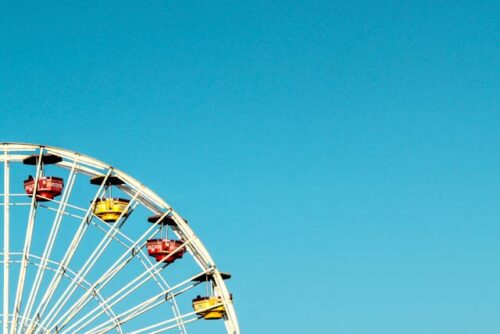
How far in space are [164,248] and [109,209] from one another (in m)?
2.99

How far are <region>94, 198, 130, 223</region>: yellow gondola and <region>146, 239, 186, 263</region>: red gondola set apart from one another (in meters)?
2.10

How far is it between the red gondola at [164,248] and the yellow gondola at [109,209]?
210 centimetres

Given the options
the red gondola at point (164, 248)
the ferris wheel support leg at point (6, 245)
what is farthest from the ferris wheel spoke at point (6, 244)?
the red gondola at point (164, 248)

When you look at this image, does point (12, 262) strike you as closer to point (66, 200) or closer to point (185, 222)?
point (66, 200)

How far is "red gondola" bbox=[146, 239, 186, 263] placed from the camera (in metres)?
52.8

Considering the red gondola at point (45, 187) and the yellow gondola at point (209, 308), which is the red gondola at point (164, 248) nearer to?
the yellow gondola at point (209, 308)

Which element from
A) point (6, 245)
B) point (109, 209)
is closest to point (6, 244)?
point (6, 245)

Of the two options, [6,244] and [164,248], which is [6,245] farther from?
[164,248]

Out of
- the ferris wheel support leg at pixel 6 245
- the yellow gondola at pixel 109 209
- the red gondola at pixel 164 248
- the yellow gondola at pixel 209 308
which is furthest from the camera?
the red gondola at pixel 164 248

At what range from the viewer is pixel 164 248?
174ft

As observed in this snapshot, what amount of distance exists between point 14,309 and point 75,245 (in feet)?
11.7

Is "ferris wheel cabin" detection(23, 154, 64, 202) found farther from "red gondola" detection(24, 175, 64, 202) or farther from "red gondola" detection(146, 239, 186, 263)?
"red gondola" detection(146, 239, 186, 263)

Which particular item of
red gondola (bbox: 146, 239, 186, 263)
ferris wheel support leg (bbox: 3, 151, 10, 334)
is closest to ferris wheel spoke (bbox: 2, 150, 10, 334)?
ferris wheel support leg (bbox: 3, 151, 10, 334)

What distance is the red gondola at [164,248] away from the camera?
5275 cm
